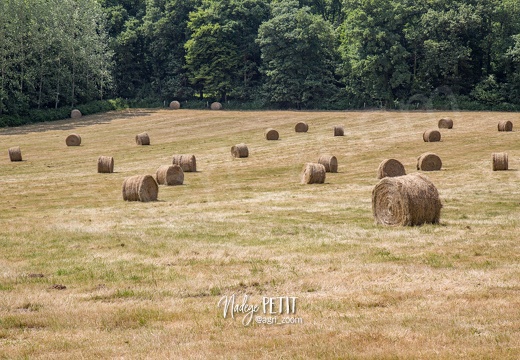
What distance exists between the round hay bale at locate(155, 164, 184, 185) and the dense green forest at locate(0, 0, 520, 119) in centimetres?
4644

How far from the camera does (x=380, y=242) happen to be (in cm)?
1795

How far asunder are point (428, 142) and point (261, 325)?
1627 inches

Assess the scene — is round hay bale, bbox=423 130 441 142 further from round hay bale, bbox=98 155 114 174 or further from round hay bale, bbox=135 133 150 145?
round hay bale, bbox=98 155 114 174

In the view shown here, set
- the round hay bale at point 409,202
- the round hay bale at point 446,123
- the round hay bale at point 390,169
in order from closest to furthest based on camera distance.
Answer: the round hay bale at point 409,202 < the round hay bale at point 390,169 < the round hay bale at point 446,123

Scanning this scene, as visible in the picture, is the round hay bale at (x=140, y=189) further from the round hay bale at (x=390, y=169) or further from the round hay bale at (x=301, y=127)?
the round hay bale at (x=301, y=127)

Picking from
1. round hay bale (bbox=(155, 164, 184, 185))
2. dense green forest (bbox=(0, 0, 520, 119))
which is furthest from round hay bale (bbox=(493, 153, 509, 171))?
dense green forest (bbox=(0, 0, 520, 119))

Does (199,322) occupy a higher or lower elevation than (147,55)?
lower

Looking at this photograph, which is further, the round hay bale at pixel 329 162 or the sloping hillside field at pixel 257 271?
the round hay bale at pixel 329 162

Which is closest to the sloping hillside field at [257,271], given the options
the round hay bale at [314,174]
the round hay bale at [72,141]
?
the round hay bale at [314,174]

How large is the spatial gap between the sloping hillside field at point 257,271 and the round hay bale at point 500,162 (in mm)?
588

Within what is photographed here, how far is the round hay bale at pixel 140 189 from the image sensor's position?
2823 centimetres

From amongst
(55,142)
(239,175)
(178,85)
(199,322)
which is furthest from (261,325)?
(178,85)

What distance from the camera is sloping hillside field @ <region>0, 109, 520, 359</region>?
Answer: 1031 centimetres

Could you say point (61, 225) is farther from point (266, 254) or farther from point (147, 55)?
point (147, 55)
